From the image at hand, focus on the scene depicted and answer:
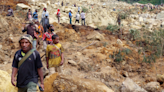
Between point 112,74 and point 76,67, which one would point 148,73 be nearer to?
point 112,74

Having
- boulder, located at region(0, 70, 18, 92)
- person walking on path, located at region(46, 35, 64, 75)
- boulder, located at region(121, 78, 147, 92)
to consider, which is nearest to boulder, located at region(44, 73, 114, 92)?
person walking on path, located at region(46, 35, 64, 75)

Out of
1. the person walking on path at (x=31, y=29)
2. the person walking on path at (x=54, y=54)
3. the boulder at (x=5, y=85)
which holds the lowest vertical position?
the boulder at (x=5, y=85)

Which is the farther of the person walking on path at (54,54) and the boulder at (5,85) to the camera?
the person walking on path at (54,54)

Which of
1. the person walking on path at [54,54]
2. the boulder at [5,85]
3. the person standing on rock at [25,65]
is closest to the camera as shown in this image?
the person standing on rock at [25,65]

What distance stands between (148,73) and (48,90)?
4613 millimetres

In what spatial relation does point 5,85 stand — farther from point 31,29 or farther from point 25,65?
point 31,29

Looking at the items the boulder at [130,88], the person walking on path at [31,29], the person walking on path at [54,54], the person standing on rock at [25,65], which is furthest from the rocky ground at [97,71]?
the person walking on path at [31,29]

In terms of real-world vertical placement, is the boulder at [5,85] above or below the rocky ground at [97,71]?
above

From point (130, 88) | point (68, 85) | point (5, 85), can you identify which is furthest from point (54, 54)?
point (130, 88)

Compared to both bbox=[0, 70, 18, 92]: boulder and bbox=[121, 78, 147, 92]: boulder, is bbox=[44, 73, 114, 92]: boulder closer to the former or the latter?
bbox=[0, 70, 18, 92]: boulder

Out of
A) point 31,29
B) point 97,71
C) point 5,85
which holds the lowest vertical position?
point 97,71

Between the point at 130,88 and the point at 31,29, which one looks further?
the point at 31,29

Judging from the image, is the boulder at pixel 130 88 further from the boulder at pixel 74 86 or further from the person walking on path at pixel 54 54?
the person walking on path at pixel 54 54

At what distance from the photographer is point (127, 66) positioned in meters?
6.04
